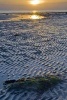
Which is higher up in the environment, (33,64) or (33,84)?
(33,84)

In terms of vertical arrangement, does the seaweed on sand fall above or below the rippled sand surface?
above

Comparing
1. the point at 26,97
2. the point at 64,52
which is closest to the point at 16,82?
Result: the point at 26,97

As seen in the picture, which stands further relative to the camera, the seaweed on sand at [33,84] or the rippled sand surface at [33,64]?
the seaweed on sand at [33,84]

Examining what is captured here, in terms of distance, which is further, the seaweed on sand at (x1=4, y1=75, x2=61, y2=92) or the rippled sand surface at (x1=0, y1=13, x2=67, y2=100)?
the seaweed on sand at (x1=4, y1=75, x2=61, y2=92)

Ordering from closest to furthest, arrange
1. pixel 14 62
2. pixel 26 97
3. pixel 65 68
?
1. pixel 26 97
2. pixel 65 68
3. pixel 14 62

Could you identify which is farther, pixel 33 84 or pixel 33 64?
pixel 33 64

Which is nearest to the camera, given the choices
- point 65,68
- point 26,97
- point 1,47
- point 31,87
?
point 26,97

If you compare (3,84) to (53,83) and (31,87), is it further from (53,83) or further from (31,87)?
(53,83)

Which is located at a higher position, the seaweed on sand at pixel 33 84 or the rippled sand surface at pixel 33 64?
the seaweed on sand at pixel 33 84
